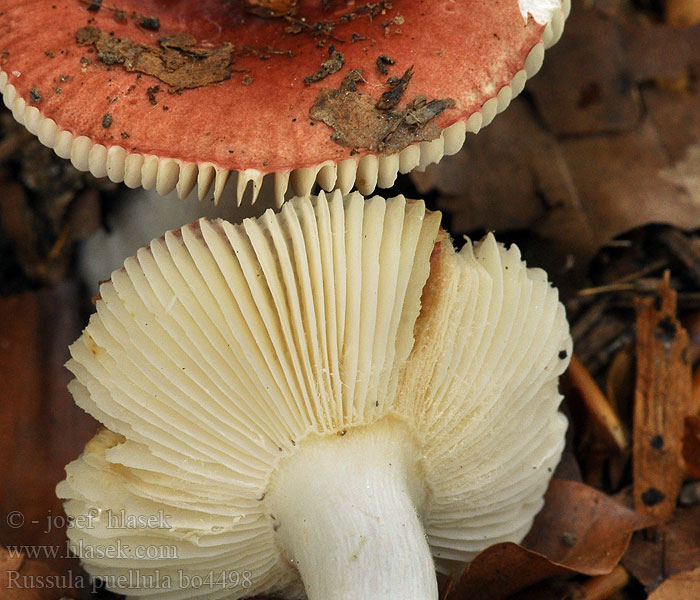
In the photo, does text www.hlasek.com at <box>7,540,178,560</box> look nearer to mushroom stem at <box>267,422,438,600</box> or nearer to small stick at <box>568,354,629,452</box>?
mushroom stem at <box>267,422,438,600</box>

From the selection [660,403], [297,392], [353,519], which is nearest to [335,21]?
[297,392]

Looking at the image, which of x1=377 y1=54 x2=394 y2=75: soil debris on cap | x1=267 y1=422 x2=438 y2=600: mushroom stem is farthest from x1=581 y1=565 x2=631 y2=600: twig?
x1=377 y1=54 x2=394 y2=75: soil debris on cap

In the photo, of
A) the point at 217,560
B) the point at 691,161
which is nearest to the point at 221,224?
the point at 217,560

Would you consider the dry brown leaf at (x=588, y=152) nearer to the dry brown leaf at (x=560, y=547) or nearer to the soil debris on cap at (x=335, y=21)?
the soil debris on cap at (x=335, y=21)

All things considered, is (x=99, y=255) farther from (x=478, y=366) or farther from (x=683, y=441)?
(x=683, y=441)

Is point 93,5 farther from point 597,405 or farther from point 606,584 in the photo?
point 606,584

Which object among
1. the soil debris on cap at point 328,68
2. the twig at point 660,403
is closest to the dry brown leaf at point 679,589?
the twig at point 660,403
